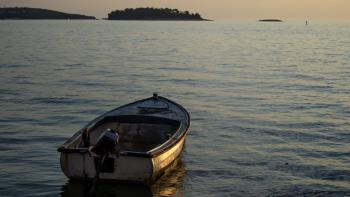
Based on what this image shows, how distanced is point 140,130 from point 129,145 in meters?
0.71

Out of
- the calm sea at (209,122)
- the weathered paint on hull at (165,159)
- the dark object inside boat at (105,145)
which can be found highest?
the dark object inside boat at (105,145)

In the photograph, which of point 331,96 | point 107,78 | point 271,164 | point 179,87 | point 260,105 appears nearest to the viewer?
point 271,164

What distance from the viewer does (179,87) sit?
39.1 m

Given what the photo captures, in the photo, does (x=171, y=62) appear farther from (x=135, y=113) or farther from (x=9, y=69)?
(x=135, y=113)

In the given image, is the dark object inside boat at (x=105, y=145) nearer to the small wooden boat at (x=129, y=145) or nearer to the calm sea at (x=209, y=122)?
the small wooden boat at (x=129, y=145)

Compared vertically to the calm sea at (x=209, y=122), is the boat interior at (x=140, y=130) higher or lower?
higher

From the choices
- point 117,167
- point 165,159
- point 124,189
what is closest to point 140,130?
point 165,159

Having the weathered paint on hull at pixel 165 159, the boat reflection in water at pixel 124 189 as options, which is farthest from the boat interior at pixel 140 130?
the boat reflection in water at pixel 124 189

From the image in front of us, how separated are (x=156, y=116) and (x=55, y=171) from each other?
13.6 ft

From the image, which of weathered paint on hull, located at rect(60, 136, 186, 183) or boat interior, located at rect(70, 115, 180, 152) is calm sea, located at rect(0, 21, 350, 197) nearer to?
weathered paint on hull, located at rect(60, 136, 186, 183)

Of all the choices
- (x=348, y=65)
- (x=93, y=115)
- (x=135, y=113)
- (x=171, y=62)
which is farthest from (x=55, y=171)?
(x=348, y=65)

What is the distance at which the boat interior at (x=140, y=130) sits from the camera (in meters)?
19.0

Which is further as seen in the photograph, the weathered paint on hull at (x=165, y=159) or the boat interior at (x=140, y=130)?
the boat interior at (x=140, y=130)

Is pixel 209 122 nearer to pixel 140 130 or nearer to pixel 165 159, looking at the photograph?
pixel 140 130
